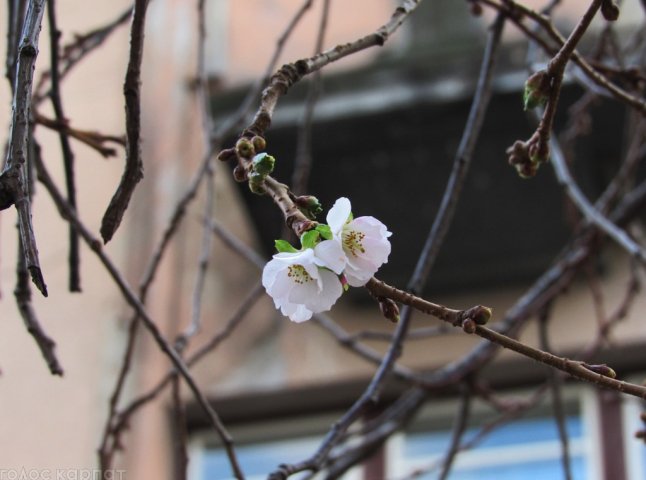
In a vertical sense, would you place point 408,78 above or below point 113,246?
above

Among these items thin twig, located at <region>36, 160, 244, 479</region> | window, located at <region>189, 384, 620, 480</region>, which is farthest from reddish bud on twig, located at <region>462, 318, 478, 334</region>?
window, located at <region>189, 384, 620, 480</region>

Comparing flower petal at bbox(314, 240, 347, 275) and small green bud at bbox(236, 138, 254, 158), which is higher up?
small green bud at bbox(236, 138, 254, 158)

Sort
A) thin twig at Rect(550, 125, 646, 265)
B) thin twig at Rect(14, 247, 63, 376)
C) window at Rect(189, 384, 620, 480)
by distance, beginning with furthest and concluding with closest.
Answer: window at Rect(189, 384, 620, 480) < thin twig at Rect(550, 125, 646, 265) < thin twig at Rect(14, 247, 63, 376)

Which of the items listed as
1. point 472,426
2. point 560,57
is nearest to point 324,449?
point 560,57

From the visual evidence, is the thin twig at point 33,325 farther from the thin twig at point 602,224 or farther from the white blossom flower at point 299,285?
the thin twig at point 602,224

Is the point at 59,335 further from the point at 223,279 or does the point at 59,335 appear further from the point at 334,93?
the point at 334,93

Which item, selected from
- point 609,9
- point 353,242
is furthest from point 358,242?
point 609,9

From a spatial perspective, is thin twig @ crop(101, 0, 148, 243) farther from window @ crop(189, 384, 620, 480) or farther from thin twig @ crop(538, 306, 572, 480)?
window @ crop(189, 384, 620, 480)
